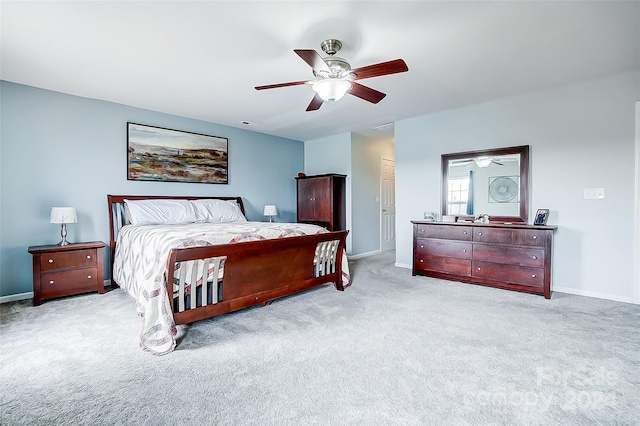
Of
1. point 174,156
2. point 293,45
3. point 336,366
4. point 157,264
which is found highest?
point 293,45

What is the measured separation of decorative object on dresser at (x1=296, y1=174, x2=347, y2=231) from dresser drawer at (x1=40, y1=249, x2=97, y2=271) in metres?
3.49

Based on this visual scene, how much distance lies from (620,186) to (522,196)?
897mm

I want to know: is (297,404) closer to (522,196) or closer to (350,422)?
(350,422)

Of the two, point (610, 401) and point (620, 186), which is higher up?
point (620, 186)

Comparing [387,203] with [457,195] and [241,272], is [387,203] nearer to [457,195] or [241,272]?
[457,195]

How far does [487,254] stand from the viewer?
3.76 m

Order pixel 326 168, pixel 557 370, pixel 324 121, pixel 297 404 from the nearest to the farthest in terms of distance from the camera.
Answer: pixel 297 404, pixel 557 370, pixel 324 121, pixel 326 168

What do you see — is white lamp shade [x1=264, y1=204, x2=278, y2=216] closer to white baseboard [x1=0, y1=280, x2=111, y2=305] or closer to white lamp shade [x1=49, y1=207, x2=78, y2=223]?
white lamp shade [x1=49, y1=207, x2=78, y2=223]

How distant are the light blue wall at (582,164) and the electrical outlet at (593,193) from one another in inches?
1.6

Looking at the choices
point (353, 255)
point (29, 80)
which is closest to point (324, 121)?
point (353, 255)

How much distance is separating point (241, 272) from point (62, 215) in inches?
91.8

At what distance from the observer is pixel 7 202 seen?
133 inches

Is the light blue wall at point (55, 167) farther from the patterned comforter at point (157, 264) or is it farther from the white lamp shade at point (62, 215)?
the patterned comforter at point (157, 264)

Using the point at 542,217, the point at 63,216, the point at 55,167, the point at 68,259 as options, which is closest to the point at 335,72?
the point at 542,217
